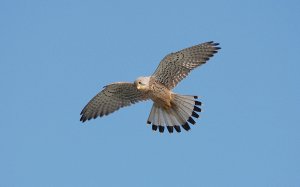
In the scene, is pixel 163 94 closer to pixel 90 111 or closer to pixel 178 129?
pixel 178 129

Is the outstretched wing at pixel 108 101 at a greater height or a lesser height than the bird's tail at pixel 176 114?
greater

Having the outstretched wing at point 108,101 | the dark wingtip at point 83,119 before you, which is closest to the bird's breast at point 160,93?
the outstretched wing at point 108,101

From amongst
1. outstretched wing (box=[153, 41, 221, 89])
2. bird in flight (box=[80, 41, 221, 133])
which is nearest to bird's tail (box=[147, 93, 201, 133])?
bird in flight (box=[80, 41, 221, 133])

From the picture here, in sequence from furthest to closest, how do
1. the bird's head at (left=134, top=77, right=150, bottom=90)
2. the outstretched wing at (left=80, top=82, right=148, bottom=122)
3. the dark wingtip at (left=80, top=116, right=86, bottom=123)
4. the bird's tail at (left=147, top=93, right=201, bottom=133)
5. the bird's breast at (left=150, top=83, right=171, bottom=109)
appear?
the dark wingtip at (left=80, top=116, right=86, bottom=123) < the outstretched wing at (left=80, top=82, right=148, bottom=122) < the bird's tail at (left=147, top=93, right=201, bottom=133) < the bird's breast at (left=150, top=83, right=171, bottom=109) < the bird's head at (left=134, top=77, right=150, bottom=90)

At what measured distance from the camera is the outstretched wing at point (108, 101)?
12.8 metres

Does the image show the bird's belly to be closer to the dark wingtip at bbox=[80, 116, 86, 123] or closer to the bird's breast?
the bird's breast

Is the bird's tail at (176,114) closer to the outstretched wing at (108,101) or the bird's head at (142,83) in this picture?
the outstretched wing at (108,101)

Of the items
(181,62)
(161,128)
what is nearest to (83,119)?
(161,128)

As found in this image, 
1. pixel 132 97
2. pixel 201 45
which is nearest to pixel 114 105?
pixel 132 97

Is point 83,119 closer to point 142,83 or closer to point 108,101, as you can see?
point 108,101

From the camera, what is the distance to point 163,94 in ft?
40.2

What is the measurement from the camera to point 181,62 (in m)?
12.2

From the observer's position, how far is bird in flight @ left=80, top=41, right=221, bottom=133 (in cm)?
1217

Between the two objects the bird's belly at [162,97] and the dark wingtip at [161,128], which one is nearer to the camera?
the bird's belly at [162,97]
